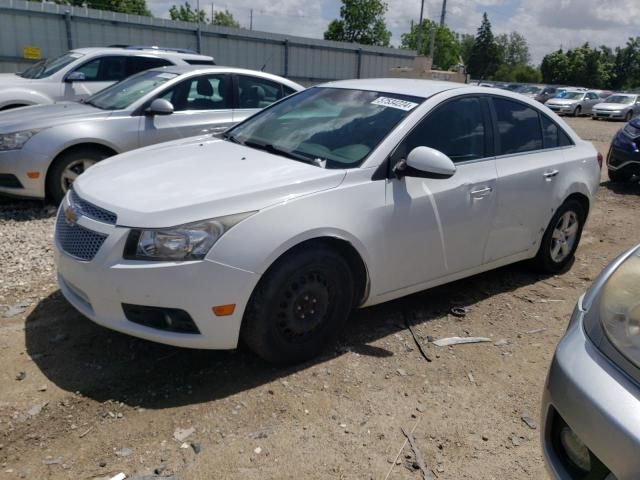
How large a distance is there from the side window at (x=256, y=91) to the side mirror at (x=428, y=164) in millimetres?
4076

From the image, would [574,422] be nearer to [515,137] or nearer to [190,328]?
[190,328]

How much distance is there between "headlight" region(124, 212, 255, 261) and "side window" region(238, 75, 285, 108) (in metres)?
4.44

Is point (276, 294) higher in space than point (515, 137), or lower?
lower

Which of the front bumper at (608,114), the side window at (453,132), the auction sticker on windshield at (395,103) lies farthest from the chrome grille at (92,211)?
the front bumper at (608,114)

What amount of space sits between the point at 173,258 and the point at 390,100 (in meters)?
1.91

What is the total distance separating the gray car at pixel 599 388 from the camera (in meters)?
1.68

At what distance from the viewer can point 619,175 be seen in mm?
9234

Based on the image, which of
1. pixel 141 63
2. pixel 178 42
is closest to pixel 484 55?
pixel 178 42

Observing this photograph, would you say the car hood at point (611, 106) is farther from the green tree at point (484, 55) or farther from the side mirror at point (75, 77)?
the green tree at point (484, 55)

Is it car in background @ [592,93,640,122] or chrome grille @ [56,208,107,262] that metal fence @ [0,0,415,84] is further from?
chrome grille @ [56,208,107,262]

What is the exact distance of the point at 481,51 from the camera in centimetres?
6675

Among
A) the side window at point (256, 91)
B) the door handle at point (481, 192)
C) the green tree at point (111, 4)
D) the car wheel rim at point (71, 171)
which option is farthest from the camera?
the green tree at point (111, 4)

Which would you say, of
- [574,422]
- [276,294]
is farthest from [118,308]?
[574,422]

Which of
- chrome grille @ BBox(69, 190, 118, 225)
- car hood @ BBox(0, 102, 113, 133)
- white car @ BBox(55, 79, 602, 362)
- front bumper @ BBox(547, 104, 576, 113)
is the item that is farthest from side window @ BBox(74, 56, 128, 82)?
front bumper @ BBox(547, 104, 576, 113)
